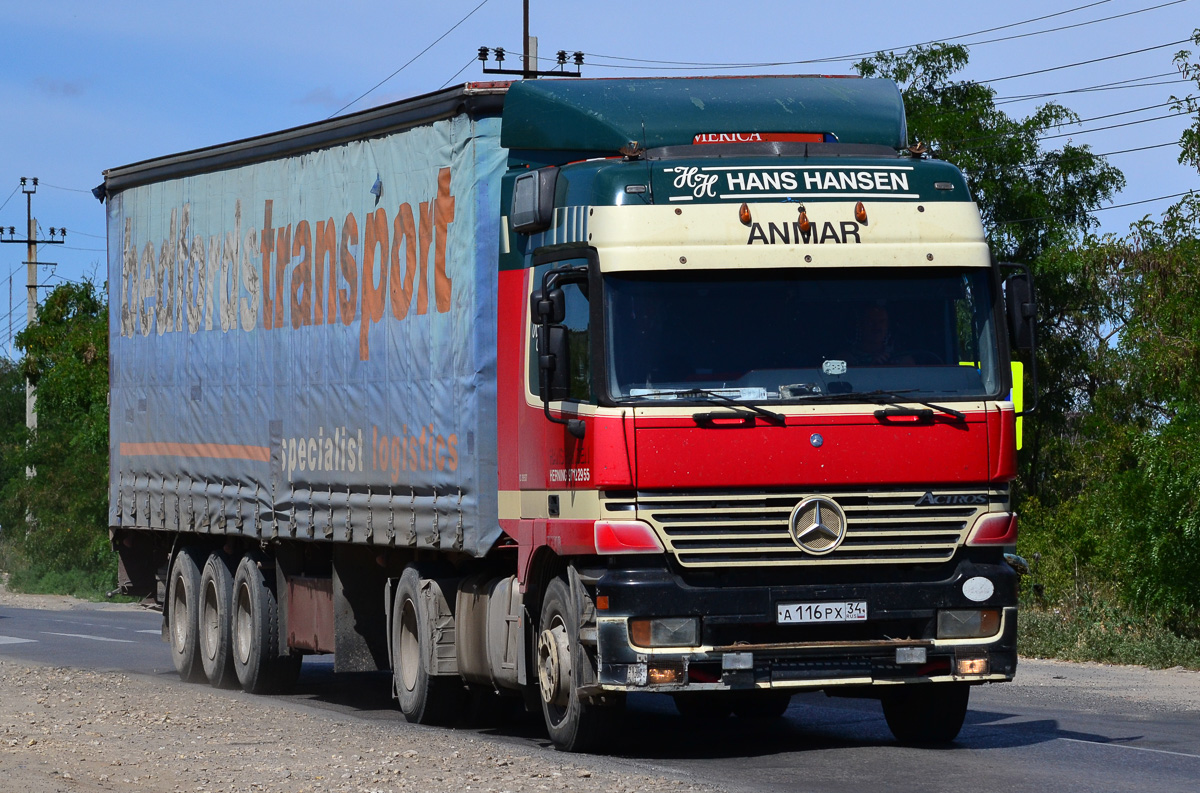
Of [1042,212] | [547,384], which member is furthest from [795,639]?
[1042,212]

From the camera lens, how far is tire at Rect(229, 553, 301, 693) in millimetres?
16953

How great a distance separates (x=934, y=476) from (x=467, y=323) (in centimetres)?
355

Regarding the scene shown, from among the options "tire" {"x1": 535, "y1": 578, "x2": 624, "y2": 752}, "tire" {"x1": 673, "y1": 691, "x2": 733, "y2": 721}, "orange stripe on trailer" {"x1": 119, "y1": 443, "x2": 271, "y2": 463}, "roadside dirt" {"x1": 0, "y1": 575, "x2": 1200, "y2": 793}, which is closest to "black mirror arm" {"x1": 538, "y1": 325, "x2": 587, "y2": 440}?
"tire" {"x1": 535, "y1": 578, "x2": 624, "y2": 752}

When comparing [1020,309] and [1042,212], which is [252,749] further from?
[1042,212]

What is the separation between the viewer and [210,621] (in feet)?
60.1

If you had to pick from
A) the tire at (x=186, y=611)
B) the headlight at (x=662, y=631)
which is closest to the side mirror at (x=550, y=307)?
the headlight at (x=662, y=631)

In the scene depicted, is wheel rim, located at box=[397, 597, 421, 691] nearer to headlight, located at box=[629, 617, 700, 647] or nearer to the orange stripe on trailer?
the orange stripe on trailer

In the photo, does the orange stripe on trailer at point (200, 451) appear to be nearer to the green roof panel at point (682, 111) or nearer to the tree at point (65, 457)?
the green roof panel at point (682, 111)

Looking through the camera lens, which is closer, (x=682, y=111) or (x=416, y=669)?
(x=682, y=111)

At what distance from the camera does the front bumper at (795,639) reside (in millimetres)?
10938

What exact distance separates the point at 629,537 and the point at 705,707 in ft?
13.2

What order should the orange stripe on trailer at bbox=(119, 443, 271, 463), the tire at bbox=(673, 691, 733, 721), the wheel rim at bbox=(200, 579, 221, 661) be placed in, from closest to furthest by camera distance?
1. the tire at bbox=(673, 691, 733, 721)
2. the orange stripe on trailer at bbox=(119, 443, 271, 463)
3. the wheel rim at bbox=(200, 579, 221, 661)

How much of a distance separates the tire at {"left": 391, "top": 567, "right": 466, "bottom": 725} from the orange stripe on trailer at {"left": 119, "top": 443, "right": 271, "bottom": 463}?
2.47 meters

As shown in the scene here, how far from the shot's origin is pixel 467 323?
1310cm
